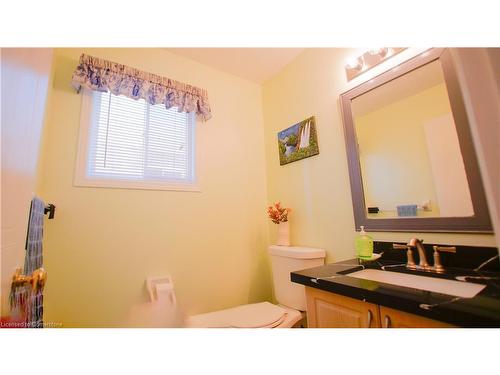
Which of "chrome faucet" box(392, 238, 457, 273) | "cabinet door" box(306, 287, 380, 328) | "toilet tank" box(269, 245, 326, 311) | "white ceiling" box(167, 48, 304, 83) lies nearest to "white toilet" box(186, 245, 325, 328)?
"toilet tank" box(269, 245, 326, 311)

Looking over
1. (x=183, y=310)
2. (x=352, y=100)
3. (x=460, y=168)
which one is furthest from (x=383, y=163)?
(x=183, y=310)

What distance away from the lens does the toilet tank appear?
4.21 feet

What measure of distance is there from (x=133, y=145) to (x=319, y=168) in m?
1.35

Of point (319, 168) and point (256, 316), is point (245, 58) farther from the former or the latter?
point (256, 316)

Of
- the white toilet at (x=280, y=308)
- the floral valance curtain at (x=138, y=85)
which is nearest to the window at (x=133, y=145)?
the floral valance curtain at (x=138, y=85)

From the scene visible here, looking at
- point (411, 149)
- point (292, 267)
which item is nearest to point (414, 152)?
point (411, 149)

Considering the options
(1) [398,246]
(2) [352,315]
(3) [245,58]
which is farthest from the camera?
(3) [245,58]

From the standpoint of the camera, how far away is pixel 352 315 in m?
0.72

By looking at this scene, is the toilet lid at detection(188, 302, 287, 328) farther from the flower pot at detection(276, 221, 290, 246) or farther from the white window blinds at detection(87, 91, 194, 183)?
the white window blinds at detection(87, 91, 194, 183)

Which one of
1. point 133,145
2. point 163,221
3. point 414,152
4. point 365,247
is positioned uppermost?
point 133,145

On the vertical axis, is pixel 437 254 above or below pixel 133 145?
below
